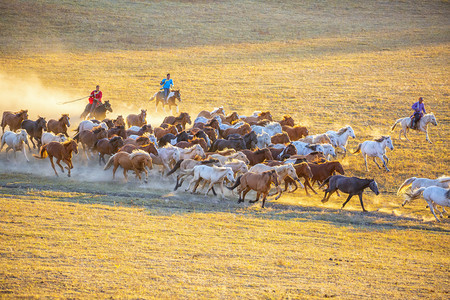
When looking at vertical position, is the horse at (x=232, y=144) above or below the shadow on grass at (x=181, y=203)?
above

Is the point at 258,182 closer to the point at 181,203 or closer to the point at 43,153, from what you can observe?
the point at 181,203

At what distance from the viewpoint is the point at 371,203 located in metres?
16.1

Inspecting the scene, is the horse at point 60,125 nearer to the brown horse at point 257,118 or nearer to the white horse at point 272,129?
the brown horse at point 257,118

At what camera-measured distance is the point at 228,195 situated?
645 inches

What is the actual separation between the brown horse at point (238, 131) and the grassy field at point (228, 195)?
13.8ft

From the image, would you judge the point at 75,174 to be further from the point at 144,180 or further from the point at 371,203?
the point at 371,203

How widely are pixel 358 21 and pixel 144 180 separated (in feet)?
152

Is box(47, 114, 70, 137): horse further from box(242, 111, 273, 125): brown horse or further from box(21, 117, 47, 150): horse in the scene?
box(242, 111, 273, 125): brown horse

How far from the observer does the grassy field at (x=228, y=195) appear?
10.1 m

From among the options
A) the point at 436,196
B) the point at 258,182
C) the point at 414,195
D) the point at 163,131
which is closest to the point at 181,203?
the point at 258,182

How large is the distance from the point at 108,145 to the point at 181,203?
16.7ft

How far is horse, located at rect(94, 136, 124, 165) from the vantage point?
60.9 ft

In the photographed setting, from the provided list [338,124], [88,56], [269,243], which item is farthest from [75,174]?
[88,56]

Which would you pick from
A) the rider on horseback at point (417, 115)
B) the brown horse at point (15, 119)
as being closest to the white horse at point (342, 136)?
the rider on horseback at point (417, 115)
